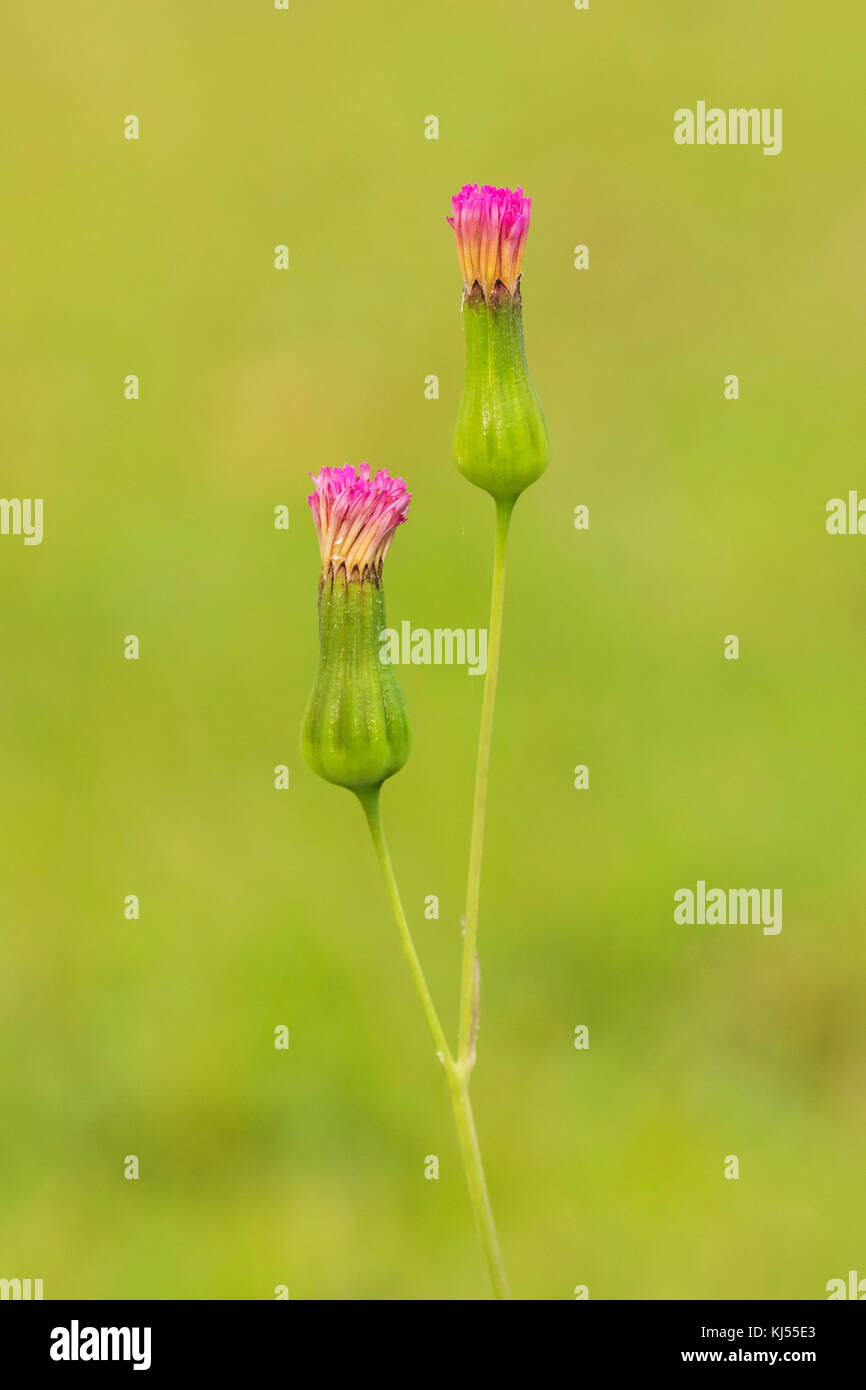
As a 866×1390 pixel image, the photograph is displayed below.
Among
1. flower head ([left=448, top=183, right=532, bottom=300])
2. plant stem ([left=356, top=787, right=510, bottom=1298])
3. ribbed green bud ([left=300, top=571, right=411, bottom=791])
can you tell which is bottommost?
plant stem ([left=356, top=787, right=510, bottom=1298])

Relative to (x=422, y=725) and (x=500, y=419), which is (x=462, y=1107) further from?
(x=422, y=725)

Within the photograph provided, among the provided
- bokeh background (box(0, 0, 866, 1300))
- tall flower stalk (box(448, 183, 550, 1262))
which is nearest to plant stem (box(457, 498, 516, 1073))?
tall flower stalk (box(448, 183, 550, 1262))

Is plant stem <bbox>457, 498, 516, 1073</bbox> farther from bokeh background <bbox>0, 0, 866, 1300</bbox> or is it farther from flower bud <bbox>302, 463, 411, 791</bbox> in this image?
bokeh background <bbox>0, 0, 866, 1300</bbox>

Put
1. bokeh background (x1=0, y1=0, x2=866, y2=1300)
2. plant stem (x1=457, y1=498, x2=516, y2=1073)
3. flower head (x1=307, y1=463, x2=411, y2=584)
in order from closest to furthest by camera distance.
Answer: plant stem (x1=457, y1=498, x2=516, y2=1073) < flower head (x1=307, y1=463, x2=411, y2=584) < bokeh background (x1=0, y1=0, x2=866, y2=1300)

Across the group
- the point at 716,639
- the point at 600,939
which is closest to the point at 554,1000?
the point at 600,939

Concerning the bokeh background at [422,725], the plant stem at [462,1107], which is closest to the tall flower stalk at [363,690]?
the plant stem at [462,1107]

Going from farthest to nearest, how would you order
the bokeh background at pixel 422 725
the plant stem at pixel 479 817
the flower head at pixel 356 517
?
the bokeh background at pixel 422 725
the flower head at pixel 356 517
the plant stem at pixel 479 817

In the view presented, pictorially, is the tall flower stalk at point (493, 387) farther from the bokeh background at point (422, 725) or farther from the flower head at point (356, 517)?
the bokeh background at point (422, 725)
